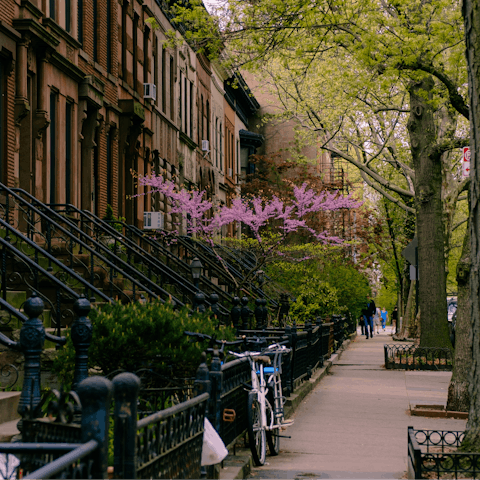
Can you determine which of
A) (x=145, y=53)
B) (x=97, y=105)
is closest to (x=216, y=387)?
(x=97, y=105)

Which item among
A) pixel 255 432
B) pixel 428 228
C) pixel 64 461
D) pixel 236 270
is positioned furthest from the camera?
pixel 236 270

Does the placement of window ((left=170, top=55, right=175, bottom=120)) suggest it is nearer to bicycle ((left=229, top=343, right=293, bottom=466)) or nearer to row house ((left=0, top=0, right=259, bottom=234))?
row house ((left=0, top=0, right=259, bottom=234))

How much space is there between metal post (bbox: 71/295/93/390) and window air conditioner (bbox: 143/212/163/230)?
644 inches

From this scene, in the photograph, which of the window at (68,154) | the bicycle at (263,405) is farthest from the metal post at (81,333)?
the window at (68,154)

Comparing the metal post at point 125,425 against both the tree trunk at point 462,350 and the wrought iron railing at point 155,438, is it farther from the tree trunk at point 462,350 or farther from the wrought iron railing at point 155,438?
the tree trunk at point 462,350

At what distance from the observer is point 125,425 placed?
3637 mm

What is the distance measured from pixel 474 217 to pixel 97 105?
43.3 ft

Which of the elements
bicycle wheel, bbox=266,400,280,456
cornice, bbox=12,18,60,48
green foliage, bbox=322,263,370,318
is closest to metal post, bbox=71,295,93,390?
bicycle wheel, bbox=266,400,280,456

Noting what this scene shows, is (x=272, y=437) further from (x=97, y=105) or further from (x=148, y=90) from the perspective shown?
(x=148, y=90)

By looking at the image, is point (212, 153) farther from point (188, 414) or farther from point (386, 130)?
point (188, 414)

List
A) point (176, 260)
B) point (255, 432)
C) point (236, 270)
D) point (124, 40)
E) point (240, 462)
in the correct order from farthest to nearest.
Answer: point (236, 270) → point (124, 40) → point (176, 260) → point (255, 432) → point (240, 462)

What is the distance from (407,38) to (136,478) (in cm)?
1344

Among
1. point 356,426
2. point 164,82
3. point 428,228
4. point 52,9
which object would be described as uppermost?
point 164,82

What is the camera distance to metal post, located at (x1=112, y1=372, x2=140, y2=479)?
142 inches
